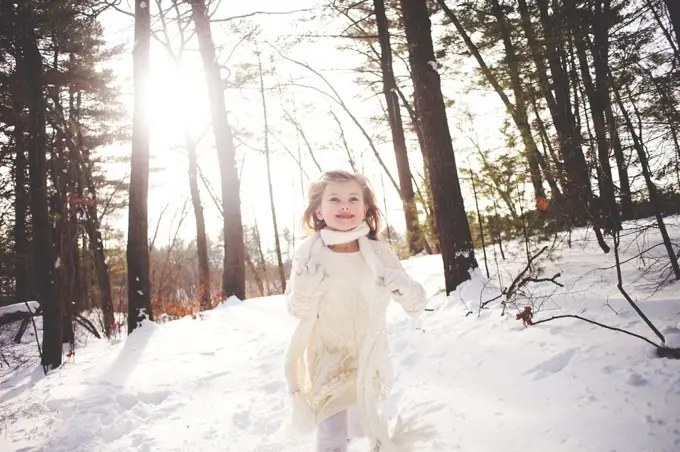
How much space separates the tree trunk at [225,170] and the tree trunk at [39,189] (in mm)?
3780

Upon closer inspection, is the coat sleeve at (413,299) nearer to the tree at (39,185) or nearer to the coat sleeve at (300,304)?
the coat sleeve at (300,304)

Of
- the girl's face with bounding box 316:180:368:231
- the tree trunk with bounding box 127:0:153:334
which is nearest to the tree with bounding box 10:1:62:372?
the tree trunk with bounding box 127:0:153:334

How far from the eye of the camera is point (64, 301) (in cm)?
655

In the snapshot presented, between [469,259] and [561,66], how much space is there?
472 centimetres

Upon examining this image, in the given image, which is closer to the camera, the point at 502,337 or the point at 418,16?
the point at 502,337

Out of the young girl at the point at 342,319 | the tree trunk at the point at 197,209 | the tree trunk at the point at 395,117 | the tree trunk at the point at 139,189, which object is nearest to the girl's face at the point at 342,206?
the young girl at the point at 342,319

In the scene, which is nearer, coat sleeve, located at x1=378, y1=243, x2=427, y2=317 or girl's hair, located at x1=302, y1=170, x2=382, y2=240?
coat sleeve, located at x1=378, y1=243, x2=427, y2=317

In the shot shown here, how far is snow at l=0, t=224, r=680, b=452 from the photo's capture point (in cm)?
Answer: 190

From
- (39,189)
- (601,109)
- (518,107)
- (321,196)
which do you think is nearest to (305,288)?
(321,196)

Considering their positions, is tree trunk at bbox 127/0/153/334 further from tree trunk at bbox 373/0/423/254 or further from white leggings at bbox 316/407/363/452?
tree trunk at bbox 373/0/423/254

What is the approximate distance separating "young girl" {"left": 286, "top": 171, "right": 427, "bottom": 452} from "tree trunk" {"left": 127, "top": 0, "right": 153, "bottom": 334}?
533 cm

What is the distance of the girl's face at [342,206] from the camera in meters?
2.05

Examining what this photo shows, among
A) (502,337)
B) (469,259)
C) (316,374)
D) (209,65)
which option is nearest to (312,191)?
(316,374)

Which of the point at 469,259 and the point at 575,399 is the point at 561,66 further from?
the point at 575,399
